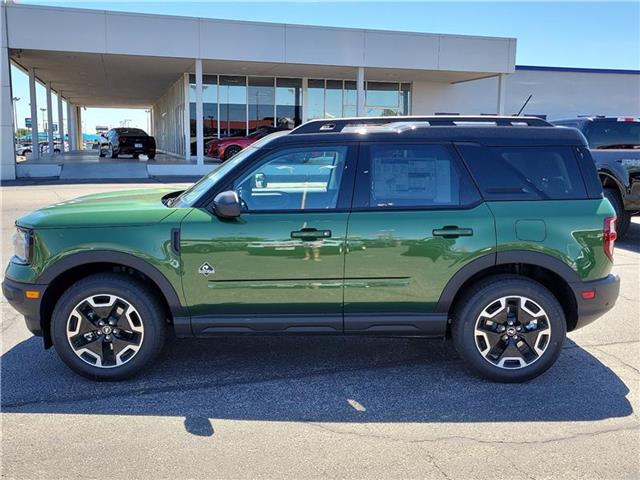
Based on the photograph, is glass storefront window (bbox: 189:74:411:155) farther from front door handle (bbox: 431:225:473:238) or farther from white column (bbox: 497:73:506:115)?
front door handle (bbox: 431:225:473:238)

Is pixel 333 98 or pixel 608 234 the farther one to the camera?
pixel 333 98

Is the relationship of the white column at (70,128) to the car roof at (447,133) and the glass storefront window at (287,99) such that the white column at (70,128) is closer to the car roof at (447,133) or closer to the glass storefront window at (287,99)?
the glass storefront window at (287,99)

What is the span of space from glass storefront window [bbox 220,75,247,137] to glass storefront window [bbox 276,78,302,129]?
167cm

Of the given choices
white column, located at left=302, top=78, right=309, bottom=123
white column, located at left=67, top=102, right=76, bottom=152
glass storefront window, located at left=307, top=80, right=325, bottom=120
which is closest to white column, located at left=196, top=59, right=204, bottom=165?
white column, located at left=302, top=78, right=309, bottom=123

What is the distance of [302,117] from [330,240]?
83.0 ft

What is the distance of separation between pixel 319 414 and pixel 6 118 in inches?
819

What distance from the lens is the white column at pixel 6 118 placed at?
2001cm

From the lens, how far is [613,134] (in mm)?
9680

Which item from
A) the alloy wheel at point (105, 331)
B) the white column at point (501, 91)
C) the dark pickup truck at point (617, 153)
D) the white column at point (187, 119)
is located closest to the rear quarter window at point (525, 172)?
the alloy wheel at point (105, 331)

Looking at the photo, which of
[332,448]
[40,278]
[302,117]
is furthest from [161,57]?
[332,448]

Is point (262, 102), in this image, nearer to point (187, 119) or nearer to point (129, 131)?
point (187, 119)

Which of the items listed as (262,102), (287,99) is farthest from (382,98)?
(262,102)

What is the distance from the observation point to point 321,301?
4.02m

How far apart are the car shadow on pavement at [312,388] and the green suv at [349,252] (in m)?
0.22
